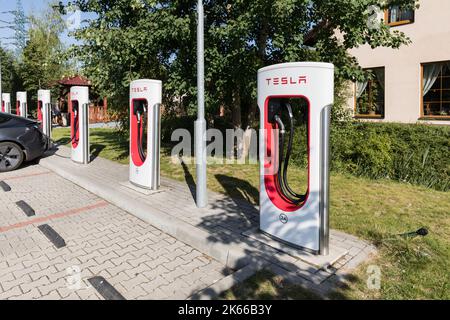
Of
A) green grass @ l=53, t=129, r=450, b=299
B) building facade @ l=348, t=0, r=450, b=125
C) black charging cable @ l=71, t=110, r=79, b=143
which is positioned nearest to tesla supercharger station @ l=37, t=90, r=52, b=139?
black charging cable @ l=71, t=110, r=79, b=143

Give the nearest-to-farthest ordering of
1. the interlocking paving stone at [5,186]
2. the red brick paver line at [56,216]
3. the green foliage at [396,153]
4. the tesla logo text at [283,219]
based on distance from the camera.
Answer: the tesla logo text at [283,219] → the red brick paver line at [56,216] → the interlocking paving stone at [5,186] → the green foliage at [396,153]

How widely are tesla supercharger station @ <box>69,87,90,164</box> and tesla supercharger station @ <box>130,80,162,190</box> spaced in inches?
104

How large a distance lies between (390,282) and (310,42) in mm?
6254

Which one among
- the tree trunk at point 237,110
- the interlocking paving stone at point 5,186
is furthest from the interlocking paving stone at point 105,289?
the tree trunk at point 237,110

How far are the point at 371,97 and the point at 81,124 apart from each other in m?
9.86

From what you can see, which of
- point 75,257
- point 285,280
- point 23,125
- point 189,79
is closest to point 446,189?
point 285,280

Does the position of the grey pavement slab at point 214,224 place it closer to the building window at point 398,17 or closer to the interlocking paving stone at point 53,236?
the interlocking paving stone at point 53,236

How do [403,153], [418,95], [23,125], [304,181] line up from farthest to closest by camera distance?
[418,95] < [23,125] < [403,153] < [304,181]

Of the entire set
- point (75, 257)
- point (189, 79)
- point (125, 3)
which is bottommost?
point (75, 257)

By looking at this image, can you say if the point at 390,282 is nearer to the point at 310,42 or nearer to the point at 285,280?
the point at 285,280

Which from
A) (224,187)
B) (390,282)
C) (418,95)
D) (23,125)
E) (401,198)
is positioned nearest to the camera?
(390,282)

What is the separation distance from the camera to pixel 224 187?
21.4ft

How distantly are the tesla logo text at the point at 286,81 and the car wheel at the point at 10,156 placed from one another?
7.39m

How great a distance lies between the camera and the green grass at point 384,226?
304 cm
